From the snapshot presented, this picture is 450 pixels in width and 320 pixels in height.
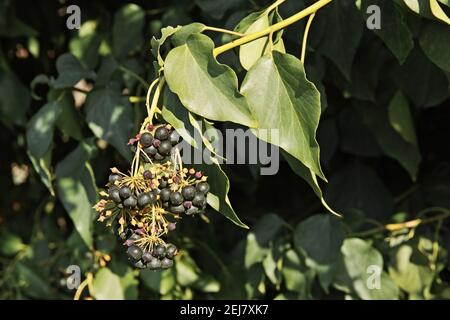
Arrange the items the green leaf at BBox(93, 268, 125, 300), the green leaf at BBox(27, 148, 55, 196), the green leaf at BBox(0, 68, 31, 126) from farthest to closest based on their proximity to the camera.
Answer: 1. the green leaf at BBox(0, 68, 31, 126)
2. the green leaf at BBox(93, 268, 125, 300)
3. the green leaf at BBox(27, 148, 55, 196)

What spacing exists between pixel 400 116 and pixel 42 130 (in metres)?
0.59

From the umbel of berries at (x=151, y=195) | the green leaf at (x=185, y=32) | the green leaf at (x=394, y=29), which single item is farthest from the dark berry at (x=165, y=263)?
the green leaf at (x=394, y=29)

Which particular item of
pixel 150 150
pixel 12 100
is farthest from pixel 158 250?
pixel 12 100

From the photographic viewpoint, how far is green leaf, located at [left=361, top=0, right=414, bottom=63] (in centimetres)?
101

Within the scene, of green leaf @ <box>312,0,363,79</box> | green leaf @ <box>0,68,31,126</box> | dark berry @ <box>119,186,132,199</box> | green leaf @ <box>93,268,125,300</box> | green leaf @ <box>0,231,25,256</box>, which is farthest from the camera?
green leaf @ <box>0,231,25,256</box>

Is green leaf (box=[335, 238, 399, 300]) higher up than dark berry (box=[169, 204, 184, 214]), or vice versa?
→ dark berry (box=[169, 204, 184, 214])

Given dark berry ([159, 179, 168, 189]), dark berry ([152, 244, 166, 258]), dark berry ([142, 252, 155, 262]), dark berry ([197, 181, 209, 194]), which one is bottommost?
dark berry ([142, 252, 155, 262])

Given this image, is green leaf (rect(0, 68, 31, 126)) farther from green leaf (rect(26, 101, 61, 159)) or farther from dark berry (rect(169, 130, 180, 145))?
dark berry (rect(169, 130, 180, 145))

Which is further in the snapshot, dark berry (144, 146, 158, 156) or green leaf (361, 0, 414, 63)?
green leaf (361, 0, 414, 63)

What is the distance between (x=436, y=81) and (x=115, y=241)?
2.08 ft

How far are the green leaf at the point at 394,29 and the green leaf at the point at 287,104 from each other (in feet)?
0.62

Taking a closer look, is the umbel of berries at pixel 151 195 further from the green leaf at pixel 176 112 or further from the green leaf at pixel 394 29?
the green leaf at pixel 394 29

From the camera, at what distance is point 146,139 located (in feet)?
2.73

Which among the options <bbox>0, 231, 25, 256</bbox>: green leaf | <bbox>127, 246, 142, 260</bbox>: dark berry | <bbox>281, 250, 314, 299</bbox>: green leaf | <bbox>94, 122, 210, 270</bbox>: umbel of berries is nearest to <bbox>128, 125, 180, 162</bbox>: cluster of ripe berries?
<bbox>94, 122, 210, 270</bbox>: umbel of berries
